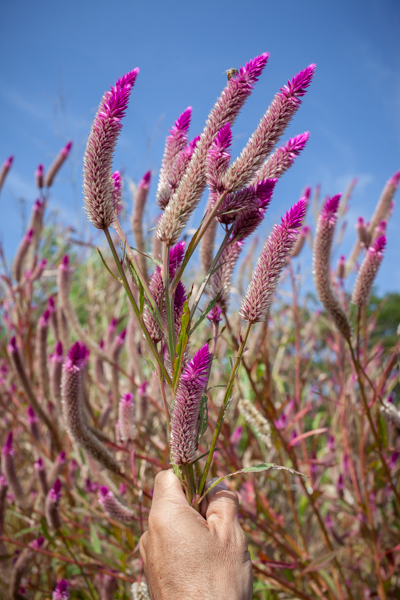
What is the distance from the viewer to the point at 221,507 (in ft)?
2.80

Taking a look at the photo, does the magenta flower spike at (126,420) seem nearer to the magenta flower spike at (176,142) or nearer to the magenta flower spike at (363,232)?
the magenta flower spike at (176,142)

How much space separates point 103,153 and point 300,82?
0.39m

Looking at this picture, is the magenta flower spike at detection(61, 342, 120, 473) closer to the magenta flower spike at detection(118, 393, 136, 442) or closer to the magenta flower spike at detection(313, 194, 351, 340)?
the magenta flower spike at detection(118, 393, 136, 442)

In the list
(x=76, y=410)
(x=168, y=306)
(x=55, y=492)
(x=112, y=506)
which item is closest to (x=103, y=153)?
(x=168, y=306)

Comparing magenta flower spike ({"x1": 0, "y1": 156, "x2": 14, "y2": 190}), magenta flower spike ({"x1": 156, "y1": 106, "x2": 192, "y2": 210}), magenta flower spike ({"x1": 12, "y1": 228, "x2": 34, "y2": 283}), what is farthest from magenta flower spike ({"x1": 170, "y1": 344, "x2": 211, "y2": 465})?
magenta flower spike ({"x1": 0, "y1": 156, "x2": 14, "y2": 190})

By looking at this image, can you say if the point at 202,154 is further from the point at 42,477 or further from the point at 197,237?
the point at 42,477

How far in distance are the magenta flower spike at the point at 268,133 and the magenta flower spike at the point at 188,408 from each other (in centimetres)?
32

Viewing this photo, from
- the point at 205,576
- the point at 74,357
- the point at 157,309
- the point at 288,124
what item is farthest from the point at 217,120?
the point at 205,576

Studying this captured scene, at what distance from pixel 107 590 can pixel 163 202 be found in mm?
1335

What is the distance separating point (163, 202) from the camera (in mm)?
930

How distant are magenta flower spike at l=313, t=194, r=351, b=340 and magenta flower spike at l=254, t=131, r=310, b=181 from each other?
16.5 inches

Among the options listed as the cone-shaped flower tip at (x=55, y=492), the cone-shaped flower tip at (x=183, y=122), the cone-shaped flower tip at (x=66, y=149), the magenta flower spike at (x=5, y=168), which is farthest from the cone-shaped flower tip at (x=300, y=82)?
the magenta flower spike at (x=5, y=168)

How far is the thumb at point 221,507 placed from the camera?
0.83 metres

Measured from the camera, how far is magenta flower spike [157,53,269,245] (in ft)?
2.63
